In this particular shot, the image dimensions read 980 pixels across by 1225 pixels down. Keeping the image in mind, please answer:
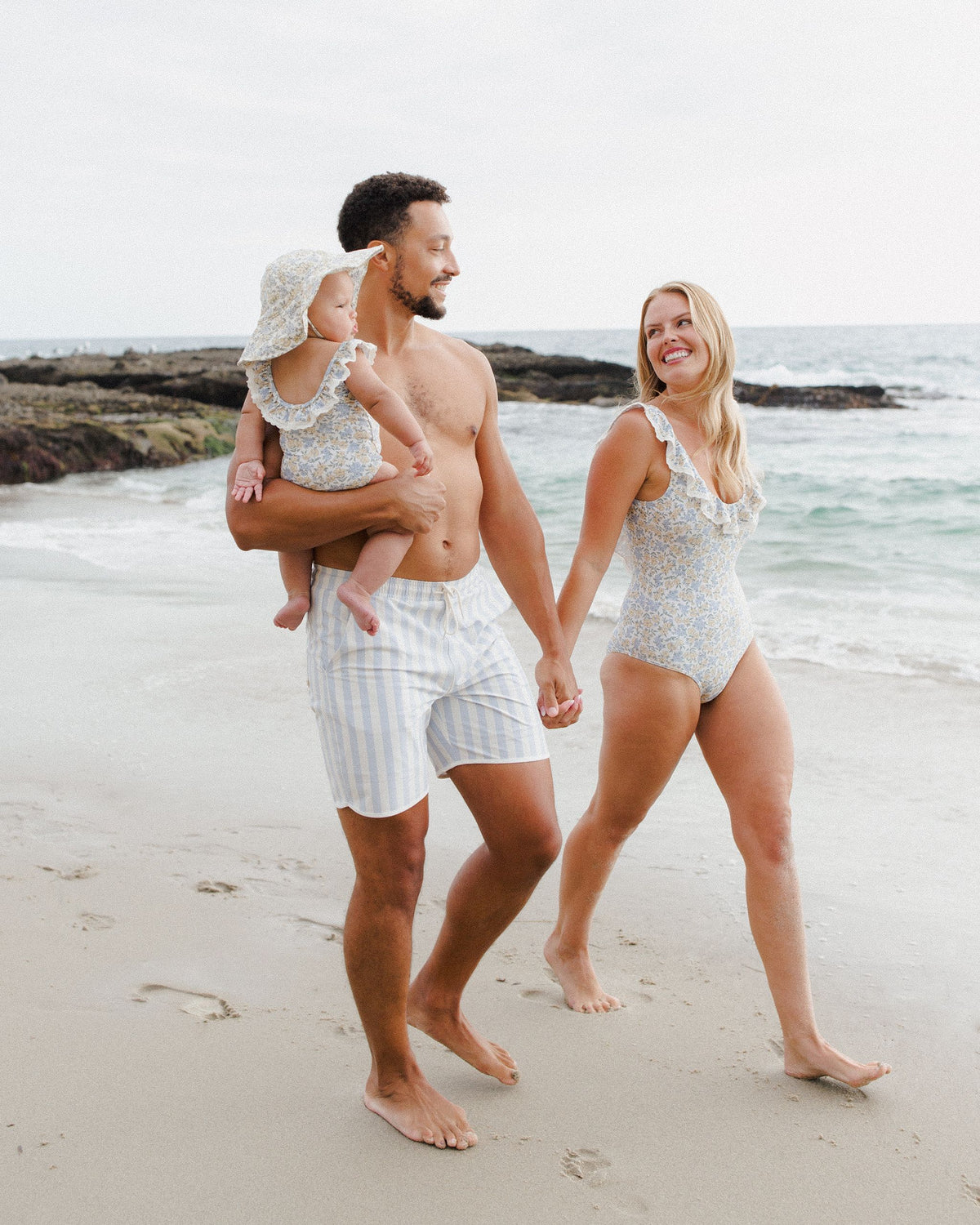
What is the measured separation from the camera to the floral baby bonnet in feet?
8.30

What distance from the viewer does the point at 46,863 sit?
385 cm

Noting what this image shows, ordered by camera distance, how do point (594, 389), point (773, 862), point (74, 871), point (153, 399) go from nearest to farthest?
point (773, 862) → point (74, 871) → point (153, 399) → point (594, 389)

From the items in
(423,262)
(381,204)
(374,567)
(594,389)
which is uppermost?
(594,389)

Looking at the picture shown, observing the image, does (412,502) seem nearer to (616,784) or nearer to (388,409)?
(388,409)

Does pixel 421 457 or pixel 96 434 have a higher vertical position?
pixel 421 457

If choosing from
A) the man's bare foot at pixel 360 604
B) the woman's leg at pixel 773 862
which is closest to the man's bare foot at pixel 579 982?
the woman's leg at pixel 773 862

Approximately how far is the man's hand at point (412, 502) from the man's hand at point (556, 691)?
57 centimetres

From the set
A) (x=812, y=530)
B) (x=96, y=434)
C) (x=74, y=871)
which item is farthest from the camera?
(x=96, y=434)

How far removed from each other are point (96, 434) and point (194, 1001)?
55.9 ft

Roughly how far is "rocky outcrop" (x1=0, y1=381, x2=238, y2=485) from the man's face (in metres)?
15.2

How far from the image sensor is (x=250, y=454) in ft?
8.68

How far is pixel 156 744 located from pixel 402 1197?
3.26 meters

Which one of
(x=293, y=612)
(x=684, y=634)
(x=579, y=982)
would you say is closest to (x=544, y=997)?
(x=579, y=982)

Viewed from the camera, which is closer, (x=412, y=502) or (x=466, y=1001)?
(x=412, y=502)
